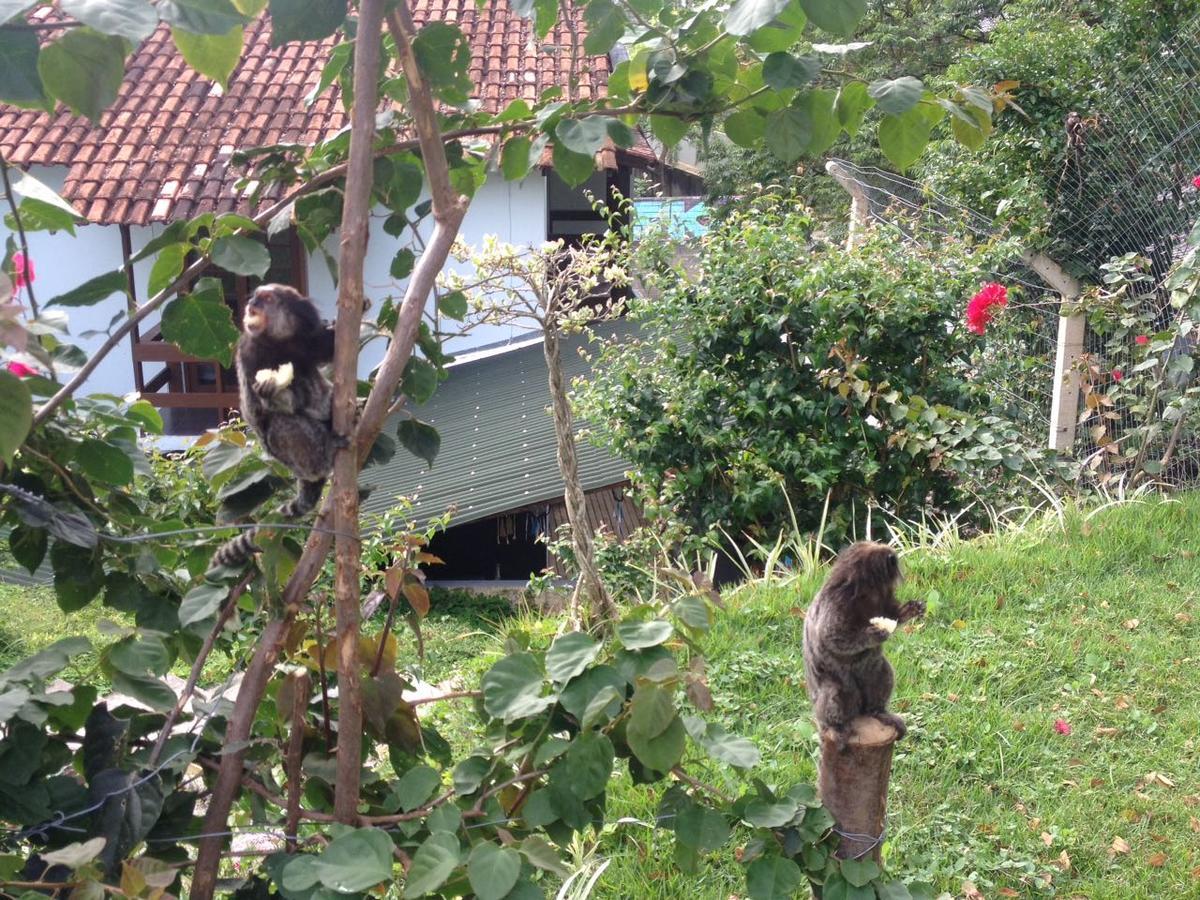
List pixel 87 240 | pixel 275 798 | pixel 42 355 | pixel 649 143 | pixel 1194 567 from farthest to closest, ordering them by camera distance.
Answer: pixel 649 143 < pixel 87 240 < pixel 1194 567 < pixel 275 798 < pixel 42 355

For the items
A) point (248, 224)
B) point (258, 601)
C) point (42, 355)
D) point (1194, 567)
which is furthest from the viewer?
point (1194, 567)

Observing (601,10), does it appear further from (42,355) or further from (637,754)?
(637,754)

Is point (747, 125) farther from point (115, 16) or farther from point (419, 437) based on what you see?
point (115, 16)

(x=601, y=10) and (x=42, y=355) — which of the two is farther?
(x=601, y=10)

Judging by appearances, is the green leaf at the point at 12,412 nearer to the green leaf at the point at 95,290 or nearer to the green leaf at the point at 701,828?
the green leaf at the point at 95,290

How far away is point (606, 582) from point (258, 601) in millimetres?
3876

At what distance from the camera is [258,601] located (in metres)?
2.00

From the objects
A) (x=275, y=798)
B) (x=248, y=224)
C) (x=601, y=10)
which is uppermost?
(x=601, y=10)

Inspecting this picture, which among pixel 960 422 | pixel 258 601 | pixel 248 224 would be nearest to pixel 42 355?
pixel 248 224

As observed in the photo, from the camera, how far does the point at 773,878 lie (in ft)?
5.37

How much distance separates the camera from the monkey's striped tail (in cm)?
179

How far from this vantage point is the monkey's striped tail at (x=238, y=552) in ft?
5.86

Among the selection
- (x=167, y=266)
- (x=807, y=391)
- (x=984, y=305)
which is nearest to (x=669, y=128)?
(x=167, y=266)

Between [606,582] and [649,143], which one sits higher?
[649,143]
